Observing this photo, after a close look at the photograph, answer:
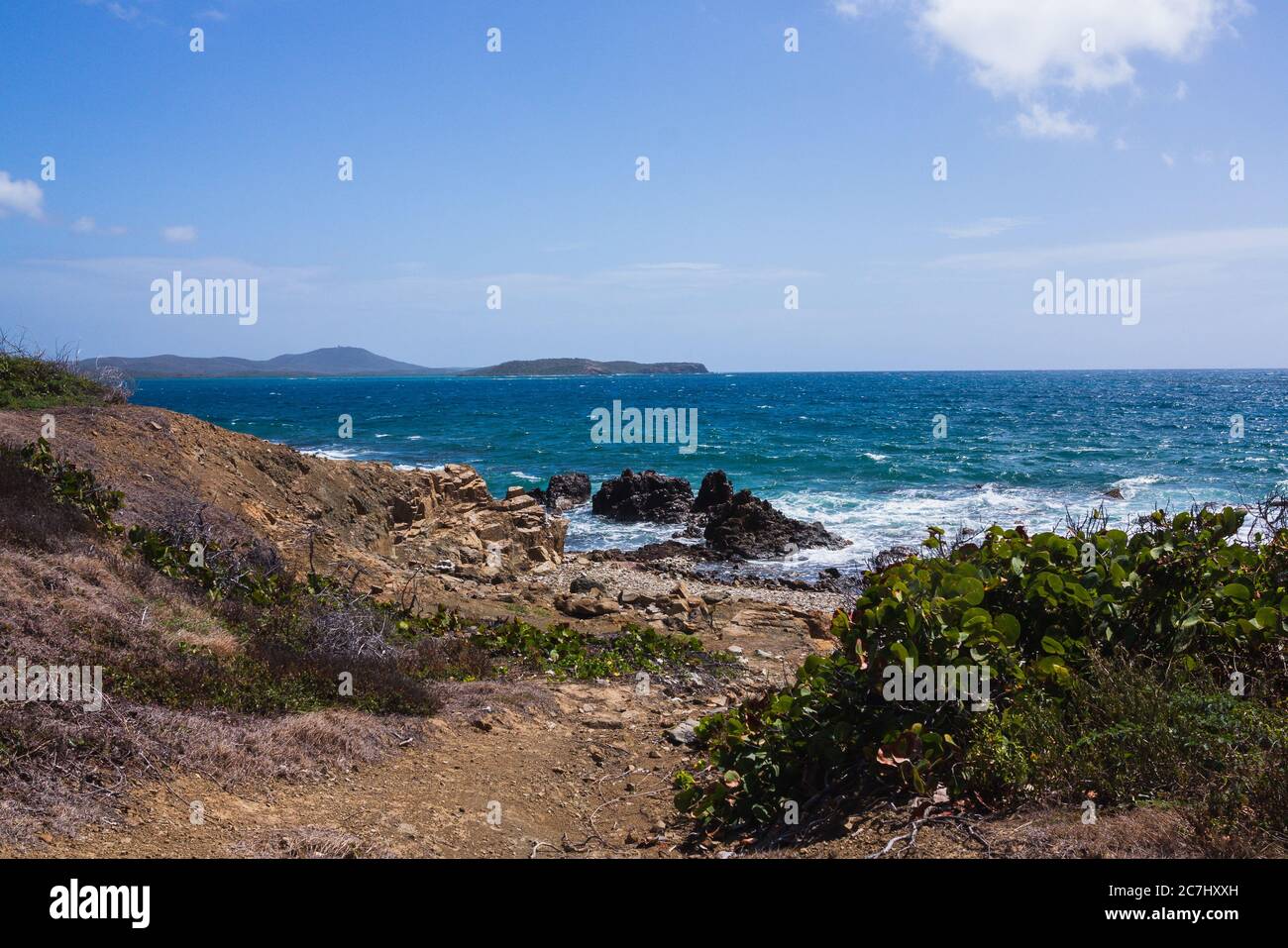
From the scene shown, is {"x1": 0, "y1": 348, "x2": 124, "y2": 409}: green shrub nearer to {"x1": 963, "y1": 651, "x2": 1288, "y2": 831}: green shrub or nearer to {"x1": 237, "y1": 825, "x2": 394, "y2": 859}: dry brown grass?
{"x1": 237, "y1": 825, "x2": 394, "y2": 859}: dry brown grass

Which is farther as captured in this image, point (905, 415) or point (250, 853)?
point (905, 415)

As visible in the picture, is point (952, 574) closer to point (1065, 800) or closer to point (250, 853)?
point (1065, 800)

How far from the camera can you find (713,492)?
31094 millimetres

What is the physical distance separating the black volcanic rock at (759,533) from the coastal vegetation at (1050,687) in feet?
63.1

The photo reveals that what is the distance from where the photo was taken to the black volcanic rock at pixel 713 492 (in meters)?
30.8

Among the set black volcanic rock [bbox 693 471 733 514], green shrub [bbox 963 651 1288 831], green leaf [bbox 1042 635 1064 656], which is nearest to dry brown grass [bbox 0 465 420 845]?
green shrub [bbox 963 651 1288 831]

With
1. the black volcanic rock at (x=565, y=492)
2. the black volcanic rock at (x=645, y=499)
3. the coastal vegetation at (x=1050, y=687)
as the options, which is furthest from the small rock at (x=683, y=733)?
the black volcanic rock at (x=565, y=492)

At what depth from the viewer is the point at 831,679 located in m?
5.65

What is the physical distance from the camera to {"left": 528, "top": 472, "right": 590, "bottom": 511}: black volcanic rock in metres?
33.7

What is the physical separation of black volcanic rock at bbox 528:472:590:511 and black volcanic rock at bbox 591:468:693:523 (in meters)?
1.54

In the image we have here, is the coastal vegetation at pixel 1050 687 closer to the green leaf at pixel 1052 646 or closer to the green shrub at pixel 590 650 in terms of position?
the green leaf at pixel 1052 646

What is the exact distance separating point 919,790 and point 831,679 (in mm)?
1100

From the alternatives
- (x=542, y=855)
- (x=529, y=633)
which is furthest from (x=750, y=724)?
(x=529, y=633)

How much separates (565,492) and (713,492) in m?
6.83
